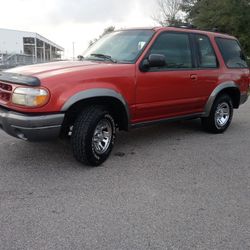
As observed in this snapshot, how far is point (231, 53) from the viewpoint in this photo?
6.56 meters

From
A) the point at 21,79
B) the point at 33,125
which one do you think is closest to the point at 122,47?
the point at 21,79

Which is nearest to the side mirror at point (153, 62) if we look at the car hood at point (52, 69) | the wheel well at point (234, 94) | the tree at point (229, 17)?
the car hood at point (52, 69)

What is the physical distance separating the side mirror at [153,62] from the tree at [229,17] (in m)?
20.0

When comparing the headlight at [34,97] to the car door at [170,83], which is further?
the car door at [170,83]

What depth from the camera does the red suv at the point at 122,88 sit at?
3.86 metres

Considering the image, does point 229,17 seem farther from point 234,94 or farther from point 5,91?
point 5,91

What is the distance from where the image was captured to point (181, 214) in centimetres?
325

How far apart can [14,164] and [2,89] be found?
1004 mm

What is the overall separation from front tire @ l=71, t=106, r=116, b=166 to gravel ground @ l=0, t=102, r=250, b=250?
0.55ft

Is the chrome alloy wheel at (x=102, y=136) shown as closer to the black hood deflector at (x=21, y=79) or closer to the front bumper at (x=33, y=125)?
the front bumper at (x=33, y=125)

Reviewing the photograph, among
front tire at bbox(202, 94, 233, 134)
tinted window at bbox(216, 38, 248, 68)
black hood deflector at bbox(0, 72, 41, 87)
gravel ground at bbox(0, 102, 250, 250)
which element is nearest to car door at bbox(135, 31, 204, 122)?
front tire at bbox(202, 94, 233, 134)

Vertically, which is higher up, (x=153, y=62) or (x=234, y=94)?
(x=153, y=62)

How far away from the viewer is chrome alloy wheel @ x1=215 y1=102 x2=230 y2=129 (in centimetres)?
645

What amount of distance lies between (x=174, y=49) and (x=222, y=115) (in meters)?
2.02
